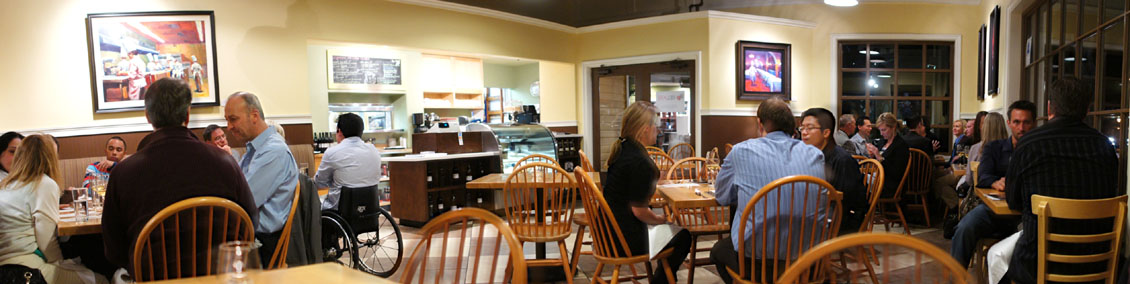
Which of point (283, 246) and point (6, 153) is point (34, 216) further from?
point (283, 246)

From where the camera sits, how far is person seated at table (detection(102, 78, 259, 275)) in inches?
78.1

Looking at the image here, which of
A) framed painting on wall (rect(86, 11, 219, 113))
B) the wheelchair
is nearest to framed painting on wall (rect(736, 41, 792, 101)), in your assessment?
the wheelchair

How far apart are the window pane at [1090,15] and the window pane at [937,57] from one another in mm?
4277

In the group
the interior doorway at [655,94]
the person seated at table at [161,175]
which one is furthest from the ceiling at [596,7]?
the person seated at table at [161,175]

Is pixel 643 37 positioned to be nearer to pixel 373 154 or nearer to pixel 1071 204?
pixel 373 154

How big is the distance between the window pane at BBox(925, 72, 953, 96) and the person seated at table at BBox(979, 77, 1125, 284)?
6.32m

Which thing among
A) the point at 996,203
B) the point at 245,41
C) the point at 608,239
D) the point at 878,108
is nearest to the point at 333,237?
the point at 608,239

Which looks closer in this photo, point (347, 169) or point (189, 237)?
point (189, 237)

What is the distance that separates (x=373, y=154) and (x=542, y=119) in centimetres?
512

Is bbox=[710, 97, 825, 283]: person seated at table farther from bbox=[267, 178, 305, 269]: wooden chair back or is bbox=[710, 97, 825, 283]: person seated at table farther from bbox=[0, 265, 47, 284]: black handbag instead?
bbox=[0, 265, 47, 284]: black handbag

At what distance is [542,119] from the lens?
9352 millimetres

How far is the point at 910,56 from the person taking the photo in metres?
8.20

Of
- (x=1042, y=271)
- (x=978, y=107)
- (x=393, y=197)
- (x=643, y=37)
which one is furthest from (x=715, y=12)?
(x=1042, y=271)

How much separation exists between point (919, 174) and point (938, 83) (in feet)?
11.1
